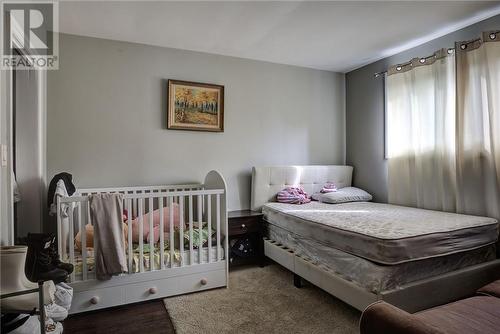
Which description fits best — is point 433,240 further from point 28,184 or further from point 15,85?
point 15,85

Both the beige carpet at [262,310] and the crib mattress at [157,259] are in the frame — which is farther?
the crib mattress at [157,259]

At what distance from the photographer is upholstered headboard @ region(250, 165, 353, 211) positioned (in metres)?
3.41

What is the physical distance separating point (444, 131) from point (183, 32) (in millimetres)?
2760

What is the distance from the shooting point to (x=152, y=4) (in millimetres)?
2287

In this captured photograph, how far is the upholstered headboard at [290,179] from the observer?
3414 mm

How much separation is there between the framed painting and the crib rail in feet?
2.89

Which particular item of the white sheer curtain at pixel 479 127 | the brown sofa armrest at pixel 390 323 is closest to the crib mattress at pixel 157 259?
the brown sofa armrest at pixel 390 323

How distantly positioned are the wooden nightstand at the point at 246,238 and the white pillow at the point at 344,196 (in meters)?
0.83

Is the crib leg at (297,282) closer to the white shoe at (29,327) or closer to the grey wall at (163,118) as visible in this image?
the grey wall at (163,118)

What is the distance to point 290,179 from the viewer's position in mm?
3611

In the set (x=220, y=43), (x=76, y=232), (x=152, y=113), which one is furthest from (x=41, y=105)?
(x=220, y=43)

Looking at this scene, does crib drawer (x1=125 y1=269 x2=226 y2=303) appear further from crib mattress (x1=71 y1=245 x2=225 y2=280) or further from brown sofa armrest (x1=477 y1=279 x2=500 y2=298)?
brown sofa armrest (x1=477 y1=279 x2=500 y2=298)

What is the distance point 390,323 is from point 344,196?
7.54 ft

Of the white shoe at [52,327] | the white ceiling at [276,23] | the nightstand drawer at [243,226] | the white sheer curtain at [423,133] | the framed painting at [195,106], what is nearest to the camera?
the white shoe at [52,327]
